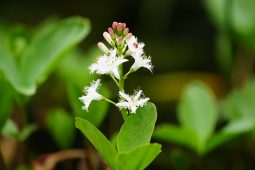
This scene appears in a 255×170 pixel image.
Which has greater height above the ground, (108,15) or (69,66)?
(108,15)

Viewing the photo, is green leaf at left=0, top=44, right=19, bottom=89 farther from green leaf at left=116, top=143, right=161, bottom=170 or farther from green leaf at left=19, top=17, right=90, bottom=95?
green leaf at left=116, top=143, right=161, bottom=170

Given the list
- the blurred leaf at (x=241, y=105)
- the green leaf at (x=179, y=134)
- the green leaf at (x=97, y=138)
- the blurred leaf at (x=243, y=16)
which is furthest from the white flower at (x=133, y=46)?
the blurred leaf at (x=243, y=16)

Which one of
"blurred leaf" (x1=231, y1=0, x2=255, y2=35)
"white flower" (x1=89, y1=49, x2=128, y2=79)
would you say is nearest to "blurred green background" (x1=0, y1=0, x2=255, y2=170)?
"blurred leaf" (x1=231, y1=0, x2=255, y2=35)

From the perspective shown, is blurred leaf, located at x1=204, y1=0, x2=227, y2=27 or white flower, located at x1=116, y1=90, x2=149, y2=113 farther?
blurred leaf, located at x1=204, y1=0, x2=227, y2=27

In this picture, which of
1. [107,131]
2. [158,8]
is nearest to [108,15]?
[158,8]

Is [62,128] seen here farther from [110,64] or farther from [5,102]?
[110,64]

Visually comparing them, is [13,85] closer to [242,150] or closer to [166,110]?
[242,150]

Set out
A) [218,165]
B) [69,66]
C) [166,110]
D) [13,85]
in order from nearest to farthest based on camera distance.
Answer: [13,85], [218,165], [69,66], [166,110]
